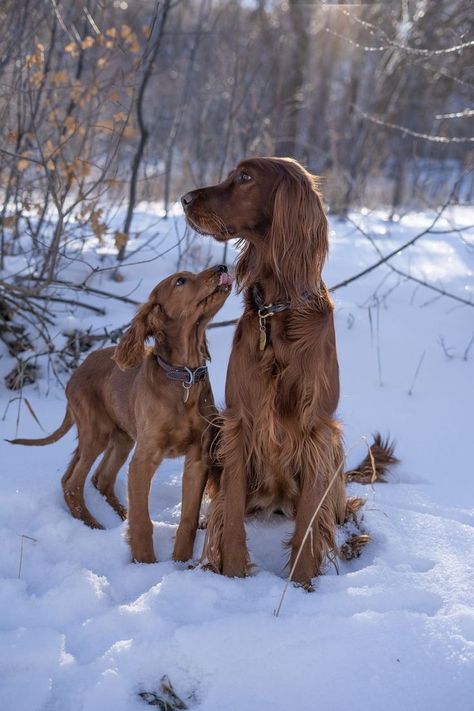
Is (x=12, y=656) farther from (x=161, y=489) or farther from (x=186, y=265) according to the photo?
(x=186, y=265)

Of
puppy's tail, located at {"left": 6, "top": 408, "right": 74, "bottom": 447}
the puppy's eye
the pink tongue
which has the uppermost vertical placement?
the puppy's eye

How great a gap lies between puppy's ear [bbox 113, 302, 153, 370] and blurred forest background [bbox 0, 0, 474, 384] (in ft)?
3.23

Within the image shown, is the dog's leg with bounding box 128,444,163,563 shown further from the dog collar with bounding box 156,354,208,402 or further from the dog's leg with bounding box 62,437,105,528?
A: the dog's leg with bounding box 62,437,105,528

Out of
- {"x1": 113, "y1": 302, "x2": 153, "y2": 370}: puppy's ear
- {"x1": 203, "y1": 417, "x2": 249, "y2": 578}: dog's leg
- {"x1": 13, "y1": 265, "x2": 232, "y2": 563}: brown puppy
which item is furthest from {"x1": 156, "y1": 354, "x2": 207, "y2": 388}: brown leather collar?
{"x1": 203, "y1": 417, "x2": 249, "y2": 578}: dog's leg

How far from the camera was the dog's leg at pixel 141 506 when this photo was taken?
284cm

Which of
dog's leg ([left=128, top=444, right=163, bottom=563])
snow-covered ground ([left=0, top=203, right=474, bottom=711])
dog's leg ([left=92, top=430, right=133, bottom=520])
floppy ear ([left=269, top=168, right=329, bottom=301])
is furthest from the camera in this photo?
dog's leg ([left=92, top=430, right=133, bottom=520])

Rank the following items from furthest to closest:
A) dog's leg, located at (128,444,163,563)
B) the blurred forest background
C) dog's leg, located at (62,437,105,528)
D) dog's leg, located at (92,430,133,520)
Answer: the blurred forest background
dog's leg, located at (92,430,133,520)
dog's leg, located at (62,437,105,528)
dog's leg, located at (128,444,163,563)

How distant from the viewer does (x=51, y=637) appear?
219cm

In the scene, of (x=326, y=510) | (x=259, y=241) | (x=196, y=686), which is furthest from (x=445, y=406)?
(x=196, y=686)

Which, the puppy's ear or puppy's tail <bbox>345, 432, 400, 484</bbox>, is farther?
puppy's tail <bbox>345, 432, 400, 484</bbox>

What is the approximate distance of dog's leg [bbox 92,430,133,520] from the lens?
3488mm

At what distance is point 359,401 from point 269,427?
170cm

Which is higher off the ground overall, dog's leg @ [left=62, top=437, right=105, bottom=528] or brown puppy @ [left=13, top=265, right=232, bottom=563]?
brown puppy @ [left=13, top=265, right=232, bottom=563]

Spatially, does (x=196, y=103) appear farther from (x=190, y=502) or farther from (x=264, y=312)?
(x=190, y=502)
